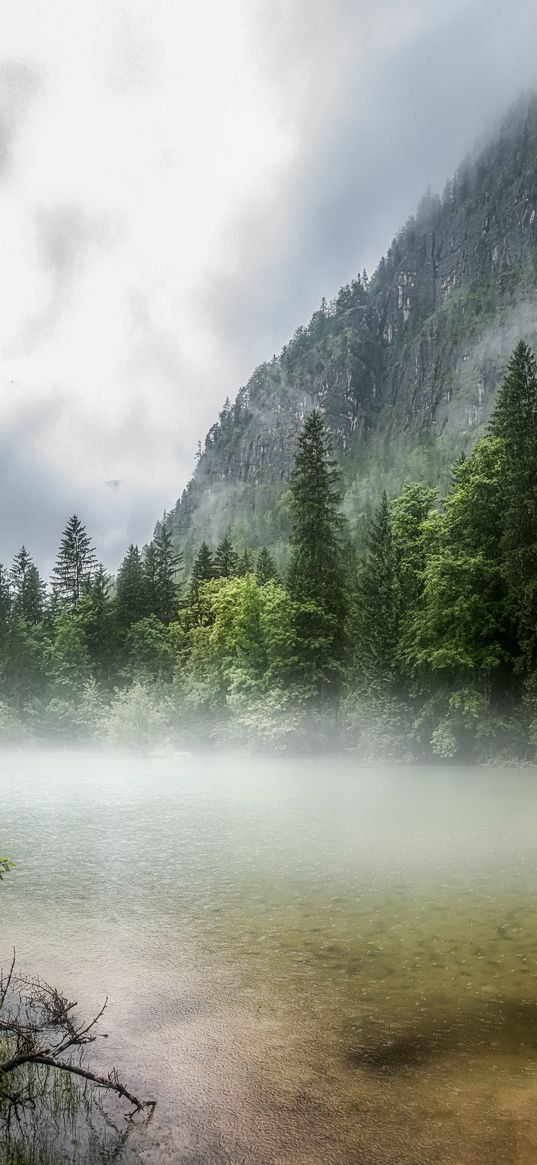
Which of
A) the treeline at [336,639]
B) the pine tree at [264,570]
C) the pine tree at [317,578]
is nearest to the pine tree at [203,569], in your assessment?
the treeline at [336,639]

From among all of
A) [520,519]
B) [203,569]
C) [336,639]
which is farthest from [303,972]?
[203,569]

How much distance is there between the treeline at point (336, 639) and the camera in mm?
39031

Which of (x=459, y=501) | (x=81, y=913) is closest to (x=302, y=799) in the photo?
(x=81, y=913)

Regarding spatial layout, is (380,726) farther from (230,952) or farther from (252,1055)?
(252,1055)

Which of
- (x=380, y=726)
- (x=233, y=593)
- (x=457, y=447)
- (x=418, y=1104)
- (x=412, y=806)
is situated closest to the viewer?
(x=418, y=1104)

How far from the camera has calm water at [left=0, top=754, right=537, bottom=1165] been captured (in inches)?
234

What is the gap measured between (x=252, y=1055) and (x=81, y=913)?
20.3ft

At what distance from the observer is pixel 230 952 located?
10375 millimetres

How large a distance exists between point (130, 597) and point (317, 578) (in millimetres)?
33062

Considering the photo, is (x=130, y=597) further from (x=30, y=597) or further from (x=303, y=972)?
(x=303, y=972)

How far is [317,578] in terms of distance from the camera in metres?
50.9

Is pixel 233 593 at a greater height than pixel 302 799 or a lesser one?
greater

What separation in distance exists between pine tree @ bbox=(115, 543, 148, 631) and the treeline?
151 millimetres

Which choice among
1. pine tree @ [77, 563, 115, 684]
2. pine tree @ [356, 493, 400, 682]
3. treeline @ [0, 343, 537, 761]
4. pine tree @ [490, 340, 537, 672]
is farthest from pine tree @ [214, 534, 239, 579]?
pine tree @ [490, 340, 537, 672]
